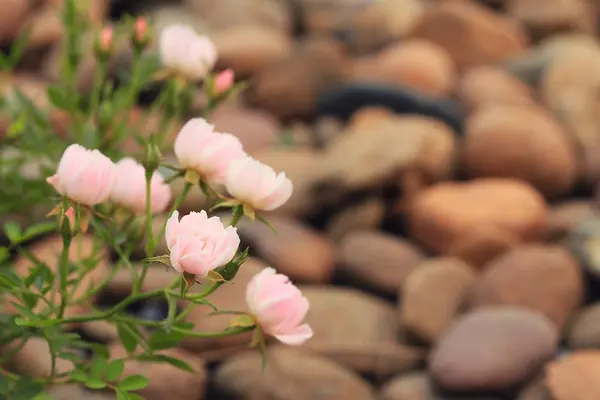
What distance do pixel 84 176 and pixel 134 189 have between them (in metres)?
0.11

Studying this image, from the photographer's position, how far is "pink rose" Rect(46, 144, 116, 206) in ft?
2.29

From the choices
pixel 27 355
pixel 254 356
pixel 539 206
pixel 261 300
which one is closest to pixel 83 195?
pixel 261 300

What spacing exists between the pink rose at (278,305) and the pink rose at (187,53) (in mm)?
338

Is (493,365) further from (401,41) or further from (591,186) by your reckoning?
(401,41)

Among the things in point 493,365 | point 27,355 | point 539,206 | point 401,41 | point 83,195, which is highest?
point 401,41

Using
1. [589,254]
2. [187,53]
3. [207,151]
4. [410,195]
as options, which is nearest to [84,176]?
[207,151]

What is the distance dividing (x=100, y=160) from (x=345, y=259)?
3.17ft

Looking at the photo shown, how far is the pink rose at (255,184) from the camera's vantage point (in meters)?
0.72

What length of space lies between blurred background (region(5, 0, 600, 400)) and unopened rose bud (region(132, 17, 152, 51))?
1.47 ft

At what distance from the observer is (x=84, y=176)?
0.70m

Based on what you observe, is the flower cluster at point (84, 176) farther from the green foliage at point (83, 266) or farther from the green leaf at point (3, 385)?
the green leaf at point (3, 385)

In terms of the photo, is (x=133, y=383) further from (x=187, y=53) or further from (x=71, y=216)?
(x=187, y=53)

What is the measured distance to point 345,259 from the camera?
163cm

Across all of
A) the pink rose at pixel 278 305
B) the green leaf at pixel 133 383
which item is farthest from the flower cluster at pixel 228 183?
the green leaf at pixel 133 383
